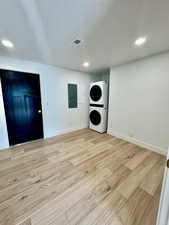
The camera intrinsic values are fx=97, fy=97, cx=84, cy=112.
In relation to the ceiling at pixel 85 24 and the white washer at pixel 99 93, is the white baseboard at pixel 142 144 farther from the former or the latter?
the ceiling at pixel 85 24

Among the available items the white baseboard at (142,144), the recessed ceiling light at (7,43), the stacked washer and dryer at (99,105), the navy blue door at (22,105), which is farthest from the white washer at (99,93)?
the recessed ceiling light at (7,43)

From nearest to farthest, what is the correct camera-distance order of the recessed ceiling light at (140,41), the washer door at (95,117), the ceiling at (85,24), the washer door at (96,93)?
the ceiling at (85,24), the recessed ceiling light at (140,41), the washer door at (96,93), the washer door at (95,117)

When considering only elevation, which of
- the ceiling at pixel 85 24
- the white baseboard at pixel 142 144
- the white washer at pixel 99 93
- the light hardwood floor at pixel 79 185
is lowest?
the light hardwood floor at pixel 79 185

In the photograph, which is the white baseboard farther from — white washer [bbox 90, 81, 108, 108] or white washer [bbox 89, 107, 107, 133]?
white washer [bbox 90, 81, 108, 108]

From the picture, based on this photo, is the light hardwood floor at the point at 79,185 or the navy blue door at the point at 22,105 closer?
the light hardwood floor at the point at 79,185

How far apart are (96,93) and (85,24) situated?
2.37 m

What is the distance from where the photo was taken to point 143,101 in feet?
8.11

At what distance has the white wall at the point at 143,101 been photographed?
2166 mm

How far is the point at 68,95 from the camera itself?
137 inches

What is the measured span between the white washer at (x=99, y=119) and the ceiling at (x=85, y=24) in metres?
1.96

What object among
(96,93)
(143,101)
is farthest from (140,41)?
(96,93)

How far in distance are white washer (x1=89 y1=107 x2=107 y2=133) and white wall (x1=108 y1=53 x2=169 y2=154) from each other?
1.24ft

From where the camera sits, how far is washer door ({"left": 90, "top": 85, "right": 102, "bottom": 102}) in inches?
135

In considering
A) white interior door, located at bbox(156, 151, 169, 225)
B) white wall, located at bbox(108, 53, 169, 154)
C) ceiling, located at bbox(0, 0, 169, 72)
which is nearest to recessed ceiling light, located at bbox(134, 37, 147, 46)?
ceiling, located at bbox(0, 0, 169, 72)
